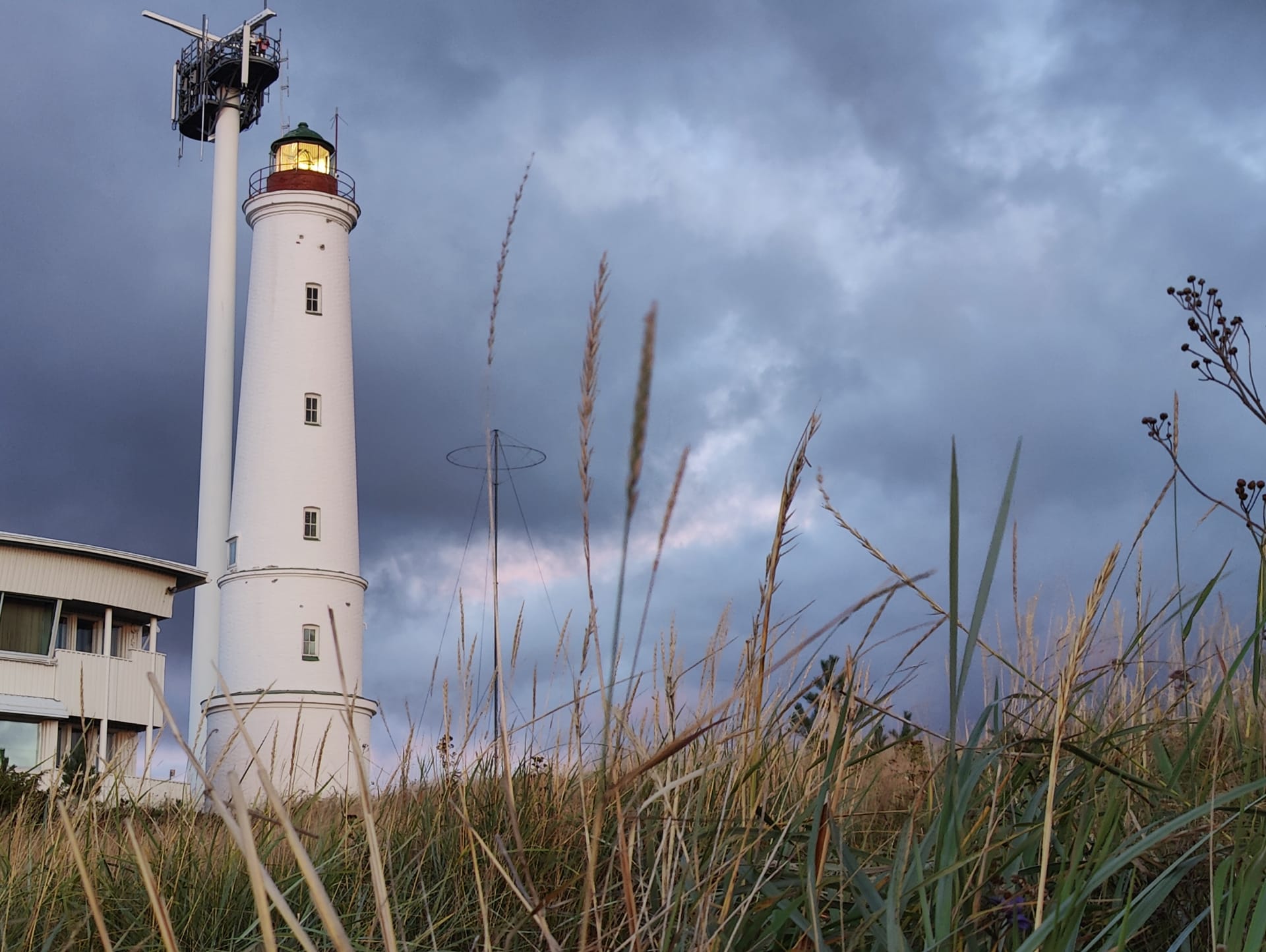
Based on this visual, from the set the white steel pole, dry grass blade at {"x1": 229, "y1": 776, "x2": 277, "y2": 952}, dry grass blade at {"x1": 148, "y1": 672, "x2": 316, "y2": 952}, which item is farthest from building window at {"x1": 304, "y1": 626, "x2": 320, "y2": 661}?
dry grass blade at {"x1": 229, "y1": 776, "x2": 277, "y2": 952}

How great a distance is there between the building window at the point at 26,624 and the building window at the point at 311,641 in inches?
200

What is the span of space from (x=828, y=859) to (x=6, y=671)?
74.6 ft

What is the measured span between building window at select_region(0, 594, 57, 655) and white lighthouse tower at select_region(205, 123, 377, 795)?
341cm

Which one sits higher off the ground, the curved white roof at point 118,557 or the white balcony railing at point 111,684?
the curved white roof at point 118,557

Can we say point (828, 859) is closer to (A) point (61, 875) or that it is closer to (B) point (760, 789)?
(B) point (760, 789)

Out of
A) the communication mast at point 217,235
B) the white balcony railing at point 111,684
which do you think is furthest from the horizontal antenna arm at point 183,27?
the white balcony railing at point 111,684

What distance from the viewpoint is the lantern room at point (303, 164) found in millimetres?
23734

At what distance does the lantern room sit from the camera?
934 inches

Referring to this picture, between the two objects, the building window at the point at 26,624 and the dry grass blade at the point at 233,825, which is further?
the building window at the point at 26,624

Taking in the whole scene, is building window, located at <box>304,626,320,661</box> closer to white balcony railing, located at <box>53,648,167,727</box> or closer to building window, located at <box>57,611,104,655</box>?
white balcony railing, located at <box>53,648,167,727</box>

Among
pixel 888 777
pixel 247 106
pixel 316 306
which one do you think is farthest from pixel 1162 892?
Answer: pixel 247 106

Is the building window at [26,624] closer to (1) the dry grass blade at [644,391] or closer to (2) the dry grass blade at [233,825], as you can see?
(2) the dry grass blade at [233,825]

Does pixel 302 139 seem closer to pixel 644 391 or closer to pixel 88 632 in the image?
pixel 88 632

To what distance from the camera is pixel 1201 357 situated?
10.2 feet
